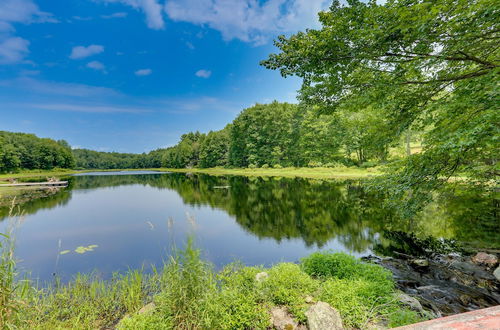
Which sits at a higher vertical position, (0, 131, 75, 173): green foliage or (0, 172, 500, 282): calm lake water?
(0, 131, 75, 173): green foliage

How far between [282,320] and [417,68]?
7.05 m

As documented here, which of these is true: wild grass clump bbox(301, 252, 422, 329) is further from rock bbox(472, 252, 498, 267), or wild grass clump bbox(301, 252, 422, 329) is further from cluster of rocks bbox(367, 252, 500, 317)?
rock bbox(472, 252, 498, 267)

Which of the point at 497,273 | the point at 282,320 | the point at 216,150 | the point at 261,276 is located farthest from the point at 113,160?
the point at 497,273

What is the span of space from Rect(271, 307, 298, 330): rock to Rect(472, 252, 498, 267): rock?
725 cm

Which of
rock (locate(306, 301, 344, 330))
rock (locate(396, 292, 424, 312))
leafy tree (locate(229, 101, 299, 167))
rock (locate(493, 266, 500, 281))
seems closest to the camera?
rock (locate(306, 301, 344, 330))

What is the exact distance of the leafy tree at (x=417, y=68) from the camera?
4602 mm

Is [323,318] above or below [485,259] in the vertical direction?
above

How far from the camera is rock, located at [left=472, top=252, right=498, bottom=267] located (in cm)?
730

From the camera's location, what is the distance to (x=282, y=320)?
4.55 m

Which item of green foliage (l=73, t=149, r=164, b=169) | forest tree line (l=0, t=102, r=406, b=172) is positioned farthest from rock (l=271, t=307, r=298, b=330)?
green foliage (l=73, t=149, r=164, b=169)

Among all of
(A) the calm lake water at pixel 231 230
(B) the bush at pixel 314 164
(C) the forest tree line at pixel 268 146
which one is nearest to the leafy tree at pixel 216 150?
(C) the forest tree line at pixel 268 146

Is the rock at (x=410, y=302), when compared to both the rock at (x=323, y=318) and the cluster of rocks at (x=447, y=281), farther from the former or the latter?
the rock at (x=323, y=318)

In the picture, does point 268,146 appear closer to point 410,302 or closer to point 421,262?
point 421,262

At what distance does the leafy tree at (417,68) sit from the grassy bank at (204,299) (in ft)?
9.41
